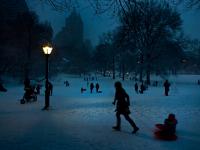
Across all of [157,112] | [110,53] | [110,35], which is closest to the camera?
[157,112]

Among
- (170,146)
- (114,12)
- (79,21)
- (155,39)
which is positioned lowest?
(170,146)

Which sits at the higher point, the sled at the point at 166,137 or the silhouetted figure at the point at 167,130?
the silhouetted figure at the point at 167,130

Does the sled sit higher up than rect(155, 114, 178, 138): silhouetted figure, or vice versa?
rect(155, 114, 178, 138): silhouetted figure

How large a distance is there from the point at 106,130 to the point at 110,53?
7032 centimetres

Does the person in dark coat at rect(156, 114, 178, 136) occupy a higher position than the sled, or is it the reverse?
the person in dark coat at rect(156, 114, 178, 136)

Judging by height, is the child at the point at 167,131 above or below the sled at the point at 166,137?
above

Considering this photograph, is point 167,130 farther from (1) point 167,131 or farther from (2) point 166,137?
(2) point 166,137

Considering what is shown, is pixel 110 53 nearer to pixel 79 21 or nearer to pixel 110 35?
pixel 110 35

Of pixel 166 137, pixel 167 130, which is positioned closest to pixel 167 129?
pixel 167 130

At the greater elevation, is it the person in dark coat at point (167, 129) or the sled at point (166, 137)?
the person in dark coat at point (167, 129)

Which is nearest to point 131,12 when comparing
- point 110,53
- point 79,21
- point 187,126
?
point 187,126

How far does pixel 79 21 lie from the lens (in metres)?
124

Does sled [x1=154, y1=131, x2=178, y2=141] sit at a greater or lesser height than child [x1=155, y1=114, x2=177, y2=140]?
lesser

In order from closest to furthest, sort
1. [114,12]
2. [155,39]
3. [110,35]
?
[114,12], [155,39], [110,35]
